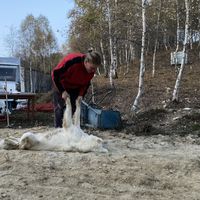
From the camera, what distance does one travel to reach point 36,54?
59.8 m

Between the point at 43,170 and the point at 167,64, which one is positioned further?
the point at 167,64

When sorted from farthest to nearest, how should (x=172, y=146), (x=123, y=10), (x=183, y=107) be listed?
(x=123, y=10), (x=183, y=107), (x=172, y=146)

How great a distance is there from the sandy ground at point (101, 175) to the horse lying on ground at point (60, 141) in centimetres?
20

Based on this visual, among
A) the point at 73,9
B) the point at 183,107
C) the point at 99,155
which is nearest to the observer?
the point at 99,155

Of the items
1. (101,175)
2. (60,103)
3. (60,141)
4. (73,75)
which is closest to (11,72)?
(60,103)

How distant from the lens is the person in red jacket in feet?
24.7

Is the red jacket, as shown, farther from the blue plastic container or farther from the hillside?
the blue plastic container

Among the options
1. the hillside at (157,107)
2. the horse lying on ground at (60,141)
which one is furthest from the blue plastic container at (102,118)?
the horse lying on ground at (60,141)

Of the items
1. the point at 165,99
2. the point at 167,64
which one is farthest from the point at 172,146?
the point at 167,64

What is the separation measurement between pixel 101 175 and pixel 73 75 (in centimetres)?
241

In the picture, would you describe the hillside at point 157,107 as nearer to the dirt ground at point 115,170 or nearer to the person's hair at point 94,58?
the dirt ground at point 115,170

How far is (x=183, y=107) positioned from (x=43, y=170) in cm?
960

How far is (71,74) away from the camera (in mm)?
8000

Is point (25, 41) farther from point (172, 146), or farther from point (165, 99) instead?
point (172, 146)
